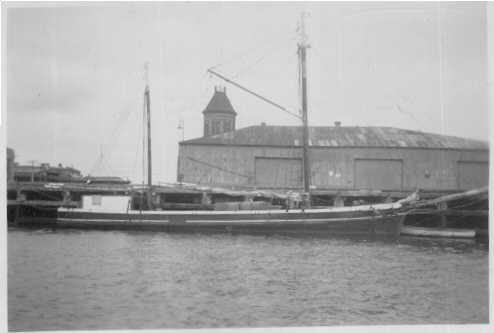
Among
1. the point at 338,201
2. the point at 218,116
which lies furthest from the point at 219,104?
the point at 338,201

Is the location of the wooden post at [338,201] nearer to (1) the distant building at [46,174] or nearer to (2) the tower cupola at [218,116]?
(1) the distant building at [46,174]

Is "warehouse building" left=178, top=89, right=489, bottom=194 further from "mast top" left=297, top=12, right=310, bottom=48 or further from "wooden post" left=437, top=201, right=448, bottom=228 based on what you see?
"mast top" left=297, top=12, right=310, bottom=48

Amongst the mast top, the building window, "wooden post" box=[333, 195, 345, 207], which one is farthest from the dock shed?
the mast top

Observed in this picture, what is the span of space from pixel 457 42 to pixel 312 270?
7456 millimetres

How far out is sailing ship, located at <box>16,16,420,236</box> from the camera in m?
20.9

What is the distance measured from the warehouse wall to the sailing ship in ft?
18.4

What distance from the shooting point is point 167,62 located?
45.2 feet

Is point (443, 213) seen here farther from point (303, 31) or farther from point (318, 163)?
point (303, 31)

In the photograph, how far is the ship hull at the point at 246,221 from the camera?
21.0 metres

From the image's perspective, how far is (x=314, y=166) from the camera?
2920 cm

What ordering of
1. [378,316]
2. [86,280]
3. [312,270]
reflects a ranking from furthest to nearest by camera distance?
[312,270]
[86,280]
[378,316]

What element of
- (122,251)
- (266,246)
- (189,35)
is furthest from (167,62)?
(266,246)

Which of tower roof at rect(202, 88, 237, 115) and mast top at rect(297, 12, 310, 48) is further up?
tower roof at rect(202, 88, 237, 115)

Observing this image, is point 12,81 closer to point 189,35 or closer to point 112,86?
point 112,86
